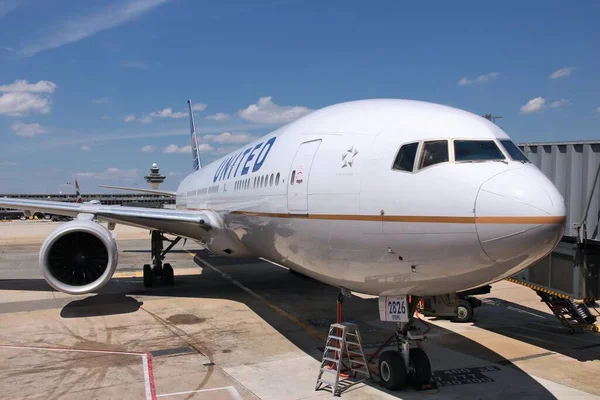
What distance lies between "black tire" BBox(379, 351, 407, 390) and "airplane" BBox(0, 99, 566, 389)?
0.05 feet

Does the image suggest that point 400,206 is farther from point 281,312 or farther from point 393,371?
point 281,312

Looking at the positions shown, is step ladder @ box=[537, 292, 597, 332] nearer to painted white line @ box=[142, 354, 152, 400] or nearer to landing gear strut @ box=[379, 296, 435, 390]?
landing gear strut @ box=[379, 296, 435, 390]

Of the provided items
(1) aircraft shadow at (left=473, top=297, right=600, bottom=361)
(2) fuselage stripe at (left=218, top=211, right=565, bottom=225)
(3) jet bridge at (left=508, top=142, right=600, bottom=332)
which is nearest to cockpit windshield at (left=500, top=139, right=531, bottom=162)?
(2) fuselage stripe at (left=218, top=211, right=565, bottom=225)

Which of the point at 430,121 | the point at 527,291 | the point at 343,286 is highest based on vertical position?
the point at 430,121

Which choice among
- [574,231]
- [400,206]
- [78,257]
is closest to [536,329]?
[574,231]

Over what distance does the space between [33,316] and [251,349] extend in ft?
20.4

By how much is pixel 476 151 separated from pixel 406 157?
778mm

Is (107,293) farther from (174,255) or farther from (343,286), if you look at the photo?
(174,255)

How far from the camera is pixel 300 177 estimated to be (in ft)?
24.9

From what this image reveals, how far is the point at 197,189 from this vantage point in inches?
701

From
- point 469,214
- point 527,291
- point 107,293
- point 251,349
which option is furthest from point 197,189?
point 469,214

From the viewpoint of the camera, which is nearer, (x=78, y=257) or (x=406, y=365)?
(x=406, y=365)

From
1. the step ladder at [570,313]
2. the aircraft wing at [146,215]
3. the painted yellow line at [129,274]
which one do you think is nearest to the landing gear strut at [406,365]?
the step ladder at [570,313]

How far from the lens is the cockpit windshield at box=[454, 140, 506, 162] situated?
5.58 meters
